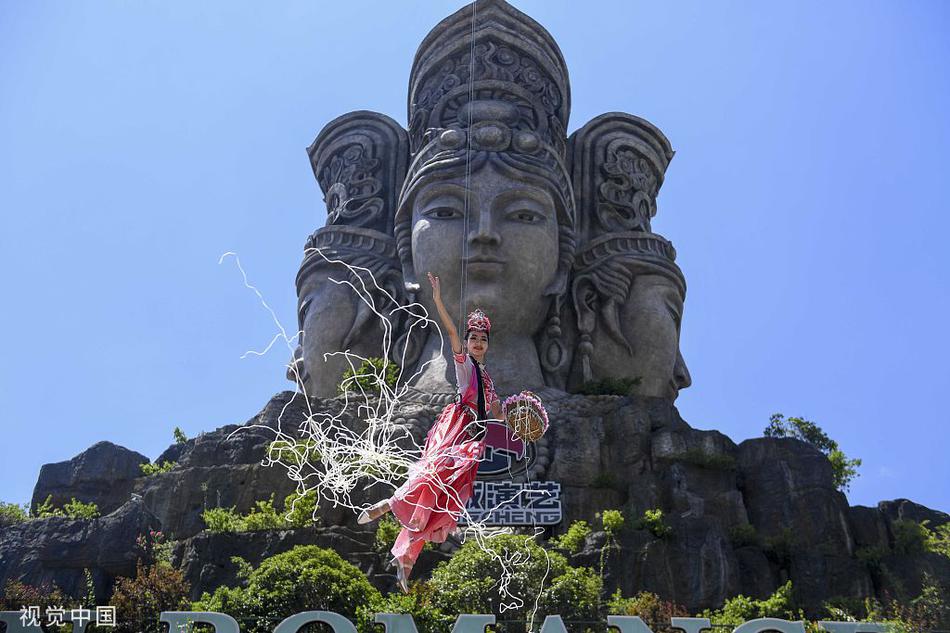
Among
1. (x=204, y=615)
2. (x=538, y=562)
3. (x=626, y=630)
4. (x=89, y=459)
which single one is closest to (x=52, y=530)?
(x=89, y=459)

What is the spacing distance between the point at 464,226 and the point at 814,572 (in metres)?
9.51

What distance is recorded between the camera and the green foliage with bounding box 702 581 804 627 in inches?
577

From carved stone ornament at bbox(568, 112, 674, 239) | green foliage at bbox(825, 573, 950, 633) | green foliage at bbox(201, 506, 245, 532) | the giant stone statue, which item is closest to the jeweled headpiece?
green foliage at bbox(825, 573, 950, 633)

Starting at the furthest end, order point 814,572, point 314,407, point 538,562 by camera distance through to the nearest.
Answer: point 314,407
point 814,572
point 538,562

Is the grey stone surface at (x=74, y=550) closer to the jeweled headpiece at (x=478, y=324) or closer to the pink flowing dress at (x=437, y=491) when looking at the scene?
the pink flowing dress at (x=437, y=491)

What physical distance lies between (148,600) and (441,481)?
652 cm

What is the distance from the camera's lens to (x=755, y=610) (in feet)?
49.3

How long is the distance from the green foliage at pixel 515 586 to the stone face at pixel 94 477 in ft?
30.4

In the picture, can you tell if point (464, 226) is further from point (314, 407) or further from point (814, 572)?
point (814, 572)

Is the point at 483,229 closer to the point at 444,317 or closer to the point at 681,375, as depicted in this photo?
the point at 681,375

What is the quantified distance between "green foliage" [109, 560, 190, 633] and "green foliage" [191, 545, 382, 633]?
509 millimetres

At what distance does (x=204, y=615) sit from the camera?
12016mm

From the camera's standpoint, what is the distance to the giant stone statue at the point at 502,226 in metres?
22.4

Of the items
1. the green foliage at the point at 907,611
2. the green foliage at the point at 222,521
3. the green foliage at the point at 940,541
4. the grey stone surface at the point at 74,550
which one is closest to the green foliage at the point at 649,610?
the green foliage at the point at 907,611
